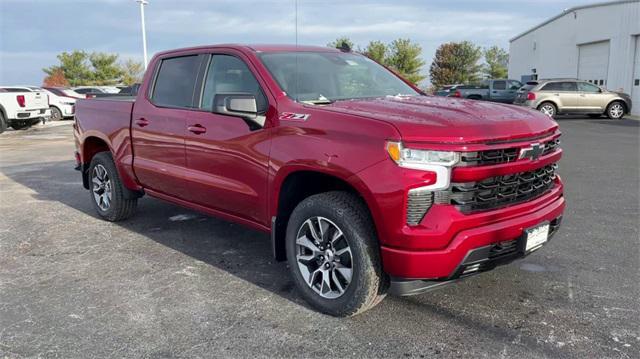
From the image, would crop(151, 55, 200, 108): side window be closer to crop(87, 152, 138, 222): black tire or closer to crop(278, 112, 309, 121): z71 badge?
crop(87, 152, 138, 222): black tire

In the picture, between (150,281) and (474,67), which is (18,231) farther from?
(474,67)

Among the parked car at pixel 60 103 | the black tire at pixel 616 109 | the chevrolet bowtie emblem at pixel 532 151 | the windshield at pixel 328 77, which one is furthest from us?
the parked car at pixel 60 103

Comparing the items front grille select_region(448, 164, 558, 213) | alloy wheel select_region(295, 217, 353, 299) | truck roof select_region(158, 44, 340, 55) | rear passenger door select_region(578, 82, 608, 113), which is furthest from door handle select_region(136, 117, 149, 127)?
rear passenger door select_region(578, 82, 608, 113)

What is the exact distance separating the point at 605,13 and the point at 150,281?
1102 inches

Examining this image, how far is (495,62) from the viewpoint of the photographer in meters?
80.0

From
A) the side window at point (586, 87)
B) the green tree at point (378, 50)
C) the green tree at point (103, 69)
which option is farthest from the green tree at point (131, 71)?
the side window at point (586, 87)

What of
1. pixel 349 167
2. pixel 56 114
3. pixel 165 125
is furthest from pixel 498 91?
pixel 349 167

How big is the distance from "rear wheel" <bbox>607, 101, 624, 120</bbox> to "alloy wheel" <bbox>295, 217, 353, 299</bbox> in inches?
802

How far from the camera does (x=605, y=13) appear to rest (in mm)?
26203

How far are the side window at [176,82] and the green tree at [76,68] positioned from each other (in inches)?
1979

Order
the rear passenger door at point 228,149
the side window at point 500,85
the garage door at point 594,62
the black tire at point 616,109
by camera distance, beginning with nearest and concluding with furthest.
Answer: the rear passenger door at point 228,149 → the black tire at point 616,109 → the garage door at point 594,62 → the side window at point 500,85

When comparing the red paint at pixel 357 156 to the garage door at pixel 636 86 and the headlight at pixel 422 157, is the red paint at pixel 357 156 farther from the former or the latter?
the garage door at pixel 636 86

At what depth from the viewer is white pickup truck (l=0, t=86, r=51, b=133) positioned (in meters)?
17.5

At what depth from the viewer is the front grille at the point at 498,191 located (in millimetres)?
3150
